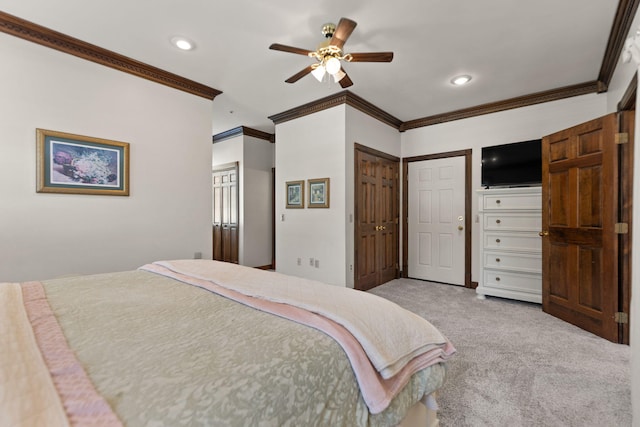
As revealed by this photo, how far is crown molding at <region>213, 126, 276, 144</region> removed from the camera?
5.22 meters

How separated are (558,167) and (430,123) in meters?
1.98

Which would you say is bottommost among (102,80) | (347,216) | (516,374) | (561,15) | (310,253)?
(516,374)

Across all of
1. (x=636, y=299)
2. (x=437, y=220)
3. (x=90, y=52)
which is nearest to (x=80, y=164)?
(x=90, y=52)

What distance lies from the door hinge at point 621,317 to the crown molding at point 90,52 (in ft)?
15.1

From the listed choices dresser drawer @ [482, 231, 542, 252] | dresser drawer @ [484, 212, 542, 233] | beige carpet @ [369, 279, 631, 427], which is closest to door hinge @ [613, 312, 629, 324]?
beige carpet @ [369, 279, 631, 427]

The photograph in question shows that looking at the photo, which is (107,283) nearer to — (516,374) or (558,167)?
(516,374)

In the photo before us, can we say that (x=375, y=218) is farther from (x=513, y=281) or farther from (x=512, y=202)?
(x=513, y=281)

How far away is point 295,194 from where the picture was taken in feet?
14.2

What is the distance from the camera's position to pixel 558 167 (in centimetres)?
295

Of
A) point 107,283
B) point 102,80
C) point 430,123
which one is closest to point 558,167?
point 430,123

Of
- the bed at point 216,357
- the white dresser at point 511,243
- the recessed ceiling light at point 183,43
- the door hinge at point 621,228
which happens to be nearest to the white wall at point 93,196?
the recessed ceiling light at point 183,43

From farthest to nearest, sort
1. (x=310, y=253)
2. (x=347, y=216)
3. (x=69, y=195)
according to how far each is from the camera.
Answer: 1. (x=310, y=253)
2. (x=347, y=216)
3. (x=69, y=195)

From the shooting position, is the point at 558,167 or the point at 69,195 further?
the point at 558,167

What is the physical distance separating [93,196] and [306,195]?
7.93 feet
